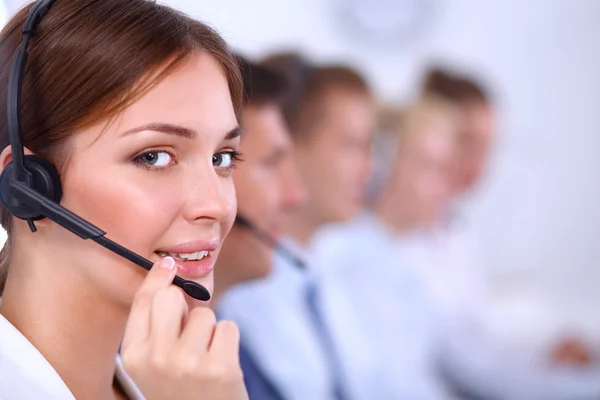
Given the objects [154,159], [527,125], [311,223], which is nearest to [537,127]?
[527,125]

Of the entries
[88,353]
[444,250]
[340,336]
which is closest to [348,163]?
[340,336]

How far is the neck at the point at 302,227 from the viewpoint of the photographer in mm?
2199

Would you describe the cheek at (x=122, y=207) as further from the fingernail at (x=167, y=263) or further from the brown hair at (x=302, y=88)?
the brown hair at (x=302, y=88)

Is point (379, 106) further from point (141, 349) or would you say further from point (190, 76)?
point (141, 349)

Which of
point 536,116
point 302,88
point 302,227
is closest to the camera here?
point 302,88

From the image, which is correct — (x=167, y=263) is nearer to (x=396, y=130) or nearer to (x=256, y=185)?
(x=256, y=185)

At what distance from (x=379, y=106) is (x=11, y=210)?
2.02 meters

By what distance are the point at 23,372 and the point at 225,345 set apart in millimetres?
261

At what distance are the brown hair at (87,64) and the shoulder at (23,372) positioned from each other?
0.20 metres

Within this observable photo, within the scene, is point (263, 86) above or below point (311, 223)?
above

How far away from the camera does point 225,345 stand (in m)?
0.74

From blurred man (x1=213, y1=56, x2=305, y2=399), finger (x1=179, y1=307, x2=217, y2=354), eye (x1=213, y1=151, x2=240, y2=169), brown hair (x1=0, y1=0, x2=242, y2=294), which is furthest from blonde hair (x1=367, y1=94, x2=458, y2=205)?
finger (x1=179, y1=307, x2=217, y2=354)

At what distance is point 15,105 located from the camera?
0.77 metres

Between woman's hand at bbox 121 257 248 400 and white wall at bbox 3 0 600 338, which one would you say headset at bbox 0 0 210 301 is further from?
white wall at bbox 3 0 600 338
